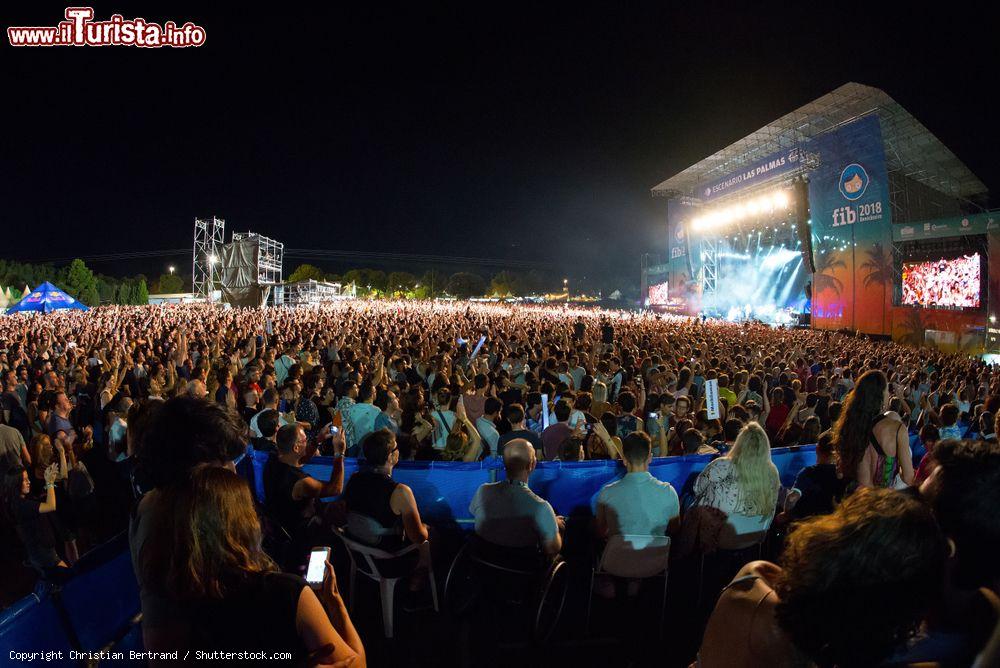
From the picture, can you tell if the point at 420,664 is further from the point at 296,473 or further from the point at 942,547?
the point at 942,547

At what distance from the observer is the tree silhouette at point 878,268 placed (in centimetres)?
2433

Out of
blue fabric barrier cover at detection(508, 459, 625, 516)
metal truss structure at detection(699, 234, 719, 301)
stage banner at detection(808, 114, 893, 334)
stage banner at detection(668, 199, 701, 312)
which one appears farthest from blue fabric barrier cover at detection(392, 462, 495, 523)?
stage banner at detection(668, 199, 701, 312)

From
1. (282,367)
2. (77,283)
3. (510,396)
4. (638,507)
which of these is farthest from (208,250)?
(77,283)

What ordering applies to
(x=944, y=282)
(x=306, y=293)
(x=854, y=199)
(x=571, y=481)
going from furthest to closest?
(x=306, y=293)
(x=854, y=199)
(x=944, y=282)
(x=571, y=481)

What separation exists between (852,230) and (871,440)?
27183 mm

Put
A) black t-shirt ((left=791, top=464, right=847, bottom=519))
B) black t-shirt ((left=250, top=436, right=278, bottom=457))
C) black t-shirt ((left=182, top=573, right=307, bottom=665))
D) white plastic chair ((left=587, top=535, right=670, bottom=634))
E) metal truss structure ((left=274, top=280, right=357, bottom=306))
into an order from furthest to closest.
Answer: metal truss structure ((left=274, top=280, right=357, bottom=306))
black t-shirt ((left=250, top=436, right=278, bottom=457))
black t-shirt ((left=791, top=464, right=847, bottom=519))
white plastic chair ((left=587, top=535, right=670, bottom=634))
black t-shirt ((left=182, top=573, right=307, bottom=665))

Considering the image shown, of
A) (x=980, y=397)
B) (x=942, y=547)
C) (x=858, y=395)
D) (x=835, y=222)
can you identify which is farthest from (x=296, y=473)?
(x=835, y=222)

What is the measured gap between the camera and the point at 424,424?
19.3 ft

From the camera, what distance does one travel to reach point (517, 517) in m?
3.33

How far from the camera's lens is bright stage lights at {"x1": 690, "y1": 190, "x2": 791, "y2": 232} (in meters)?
30.4

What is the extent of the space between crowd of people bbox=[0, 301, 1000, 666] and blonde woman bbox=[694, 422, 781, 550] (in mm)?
14

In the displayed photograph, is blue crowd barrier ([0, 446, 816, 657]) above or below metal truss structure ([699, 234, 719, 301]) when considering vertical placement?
below

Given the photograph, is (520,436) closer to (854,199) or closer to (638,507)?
(638,507)

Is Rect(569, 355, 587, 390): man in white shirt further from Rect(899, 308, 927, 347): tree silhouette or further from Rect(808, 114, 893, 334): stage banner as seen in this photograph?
Rect(808, 114, 893, 334): stage banner
